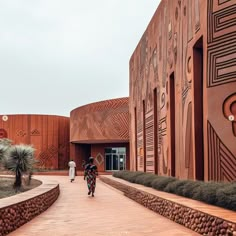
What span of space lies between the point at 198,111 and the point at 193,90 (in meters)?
0.63

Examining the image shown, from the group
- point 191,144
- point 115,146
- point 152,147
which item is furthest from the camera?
point 115,146

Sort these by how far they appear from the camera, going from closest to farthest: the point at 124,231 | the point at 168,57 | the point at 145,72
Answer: the point at 124,231
the point at 168,57
the point at 145,72

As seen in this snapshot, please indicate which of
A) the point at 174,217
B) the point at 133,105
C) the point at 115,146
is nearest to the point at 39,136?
the point at 115,146

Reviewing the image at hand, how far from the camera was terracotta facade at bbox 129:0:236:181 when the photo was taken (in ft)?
36.2

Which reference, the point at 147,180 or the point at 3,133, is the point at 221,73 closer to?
the point at 147,180

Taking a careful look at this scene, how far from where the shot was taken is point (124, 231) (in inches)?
313

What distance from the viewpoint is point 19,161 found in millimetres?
19062

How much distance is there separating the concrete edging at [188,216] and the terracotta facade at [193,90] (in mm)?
1632

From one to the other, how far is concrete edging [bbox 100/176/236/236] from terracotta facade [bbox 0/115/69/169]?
118 feet

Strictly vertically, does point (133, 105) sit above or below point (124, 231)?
above

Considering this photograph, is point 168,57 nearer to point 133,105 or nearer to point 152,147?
point 152,147

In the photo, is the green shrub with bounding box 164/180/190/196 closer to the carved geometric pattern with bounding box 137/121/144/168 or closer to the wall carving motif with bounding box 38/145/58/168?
the carved geometric pattern with bounding box 137/121/144/168

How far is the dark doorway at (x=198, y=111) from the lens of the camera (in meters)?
12.7

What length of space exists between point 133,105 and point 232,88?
18000 millimetres
